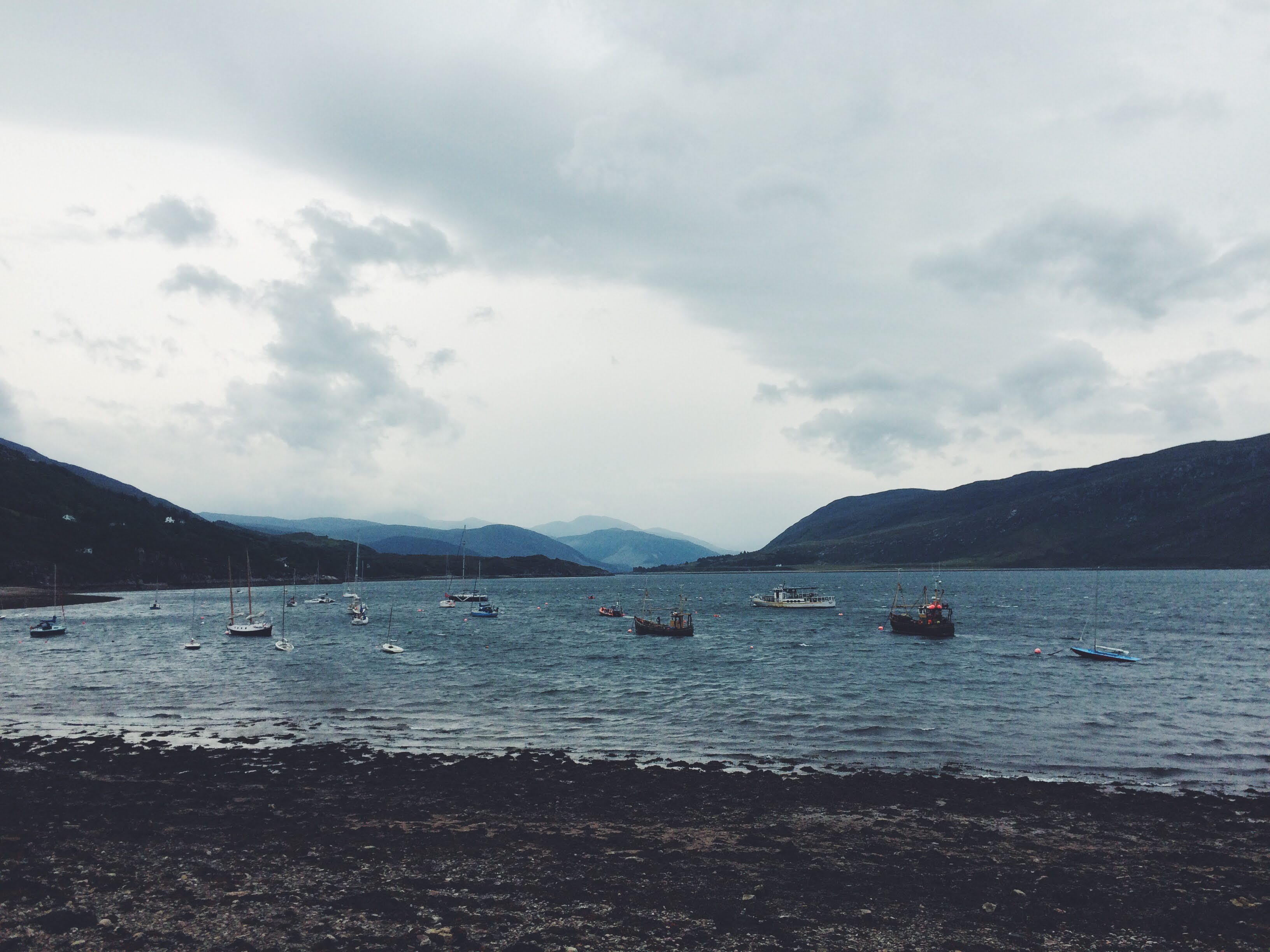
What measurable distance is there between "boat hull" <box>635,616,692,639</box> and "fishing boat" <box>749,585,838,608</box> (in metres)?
65.5

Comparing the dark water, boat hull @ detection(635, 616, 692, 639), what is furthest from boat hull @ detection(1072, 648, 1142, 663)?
boat hull @ detection(635, 616, 692, 639)

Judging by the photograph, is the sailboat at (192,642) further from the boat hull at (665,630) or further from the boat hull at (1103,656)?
the boat hull at (1103,656)

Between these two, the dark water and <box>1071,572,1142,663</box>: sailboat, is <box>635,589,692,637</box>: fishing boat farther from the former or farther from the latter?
<box>1071,572,1142,663</box>: sailboat

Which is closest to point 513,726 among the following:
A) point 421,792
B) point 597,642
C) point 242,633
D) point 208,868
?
point 421,792

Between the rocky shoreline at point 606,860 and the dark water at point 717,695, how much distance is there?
728 cm

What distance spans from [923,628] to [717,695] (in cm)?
5720

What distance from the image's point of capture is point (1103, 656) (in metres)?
80.2

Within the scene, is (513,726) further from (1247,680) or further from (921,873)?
(1247,680)

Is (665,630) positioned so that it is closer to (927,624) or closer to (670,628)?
(670,628)

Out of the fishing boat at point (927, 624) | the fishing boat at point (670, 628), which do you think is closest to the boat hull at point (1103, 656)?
the fishing boat at point (927, 624)

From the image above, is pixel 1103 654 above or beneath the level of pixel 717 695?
above

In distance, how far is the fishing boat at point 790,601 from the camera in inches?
6860

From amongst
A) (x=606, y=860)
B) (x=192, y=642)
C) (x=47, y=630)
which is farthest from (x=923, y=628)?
(x=47, y=630)

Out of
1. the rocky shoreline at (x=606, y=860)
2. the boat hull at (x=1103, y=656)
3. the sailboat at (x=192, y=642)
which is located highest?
the rocky shoreline at (x=606, y=860)
